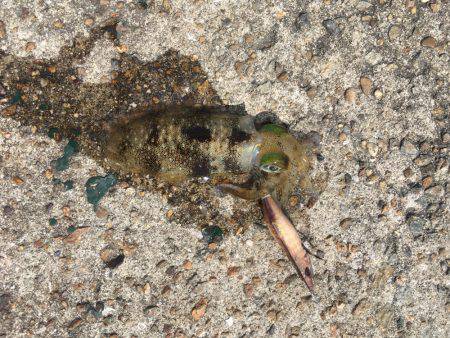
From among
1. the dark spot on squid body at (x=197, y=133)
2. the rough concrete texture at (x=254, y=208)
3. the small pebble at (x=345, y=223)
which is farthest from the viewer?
the small pebble at (x=345, y=223)

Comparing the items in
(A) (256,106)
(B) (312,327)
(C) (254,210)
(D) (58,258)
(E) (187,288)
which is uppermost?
(A) (256,106)

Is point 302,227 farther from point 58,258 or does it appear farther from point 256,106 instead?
point 58,258

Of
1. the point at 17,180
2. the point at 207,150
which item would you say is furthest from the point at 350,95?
the point at 17,180

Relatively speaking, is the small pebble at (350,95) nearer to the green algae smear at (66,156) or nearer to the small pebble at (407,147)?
the small pebble at (407,147)

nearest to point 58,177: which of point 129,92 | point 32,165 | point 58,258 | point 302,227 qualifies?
point 32,165

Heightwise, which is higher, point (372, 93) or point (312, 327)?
point (372, 93)

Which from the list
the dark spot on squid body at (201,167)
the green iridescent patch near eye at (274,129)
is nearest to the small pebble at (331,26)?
the green iridescent patch near eye at (274,129)
